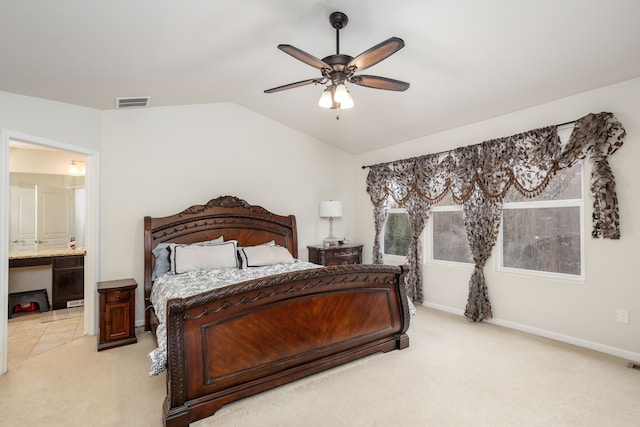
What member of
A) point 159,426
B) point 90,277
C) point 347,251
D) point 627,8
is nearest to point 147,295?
point 90,277

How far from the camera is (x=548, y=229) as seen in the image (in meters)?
3.56

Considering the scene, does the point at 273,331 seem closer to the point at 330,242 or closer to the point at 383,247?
the point at 330,242

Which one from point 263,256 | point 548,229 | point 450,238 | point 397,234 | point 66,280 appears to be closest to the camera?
point 548,229

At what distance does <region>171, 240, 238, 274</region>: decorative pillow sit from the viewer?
12.1 feet

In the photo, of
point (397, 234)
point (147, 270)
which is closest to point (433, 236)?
point (397, 234)

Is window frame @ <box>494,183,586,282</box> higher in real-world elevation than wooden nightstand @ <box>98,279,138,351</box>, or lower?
higher

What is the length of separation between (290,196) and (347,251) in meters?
1.32

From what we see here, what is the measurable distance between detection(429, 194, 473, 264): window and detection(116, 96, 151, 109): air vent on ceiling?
4.05 metres

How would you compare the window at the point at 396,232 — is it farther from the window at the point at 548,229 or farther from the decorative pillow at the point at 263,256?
the decorative pillow at the point at 263,256

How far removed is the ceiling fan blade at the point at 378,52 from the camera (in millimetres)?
1993

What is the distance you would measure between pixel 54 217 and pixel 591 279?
725 centimetres

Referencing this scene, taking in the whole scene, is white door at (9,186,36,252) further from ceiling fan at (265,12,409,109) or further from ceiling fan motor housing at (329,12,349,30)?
ceiling fan motor housing at (329,12,349,30)

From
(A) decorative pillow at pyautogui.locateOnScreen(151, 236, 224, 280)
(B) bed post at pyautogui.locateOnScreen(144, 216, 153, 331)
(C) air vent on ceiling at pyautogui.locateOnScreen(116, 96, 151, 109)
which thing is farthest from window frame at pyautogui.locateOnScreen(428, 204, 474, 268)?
(C) air vent on ceiling at pyautogui.locateOnScreen(116, 96, 151, 109)

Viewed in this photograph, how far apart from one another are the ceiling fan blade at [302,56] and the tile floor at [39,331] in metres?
3.62
